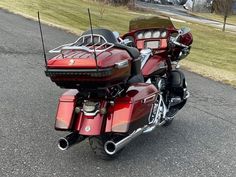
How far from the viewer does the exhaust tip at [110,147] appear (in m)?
4.27

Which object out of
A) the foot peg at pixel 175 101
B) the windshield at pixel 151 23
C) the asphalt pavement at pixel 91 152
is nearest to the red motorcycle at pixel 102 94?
the asphalt pavement at pixel 91 152

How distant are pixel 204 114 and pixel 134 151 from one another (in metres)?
2.46

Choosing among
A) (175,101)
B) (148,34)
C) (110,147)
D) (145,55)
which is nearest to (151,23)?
(148,34)

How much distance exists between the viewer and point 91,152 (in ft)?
16.0

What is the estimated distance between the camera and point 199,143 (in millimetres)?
5621

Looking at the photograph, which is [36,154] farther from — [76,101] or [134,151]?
[134,151]

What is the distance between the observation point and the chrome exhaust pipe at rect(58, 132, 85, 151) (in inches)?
171

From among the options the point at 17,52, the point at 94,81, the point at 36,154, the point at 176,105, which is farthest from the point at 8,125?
the point at 17,52

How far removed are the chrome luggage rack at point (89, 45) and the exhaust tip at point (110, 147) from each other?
887 mm

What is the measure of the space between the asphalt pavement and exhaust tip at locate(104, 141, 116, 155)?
238mm

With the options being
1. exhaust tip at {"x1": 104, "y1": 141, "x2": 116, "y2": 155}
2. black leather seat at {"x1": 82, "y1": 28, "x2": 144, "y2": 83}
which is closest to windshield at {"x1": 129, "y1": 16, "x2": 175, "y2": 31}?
black leather seat at {"x1": 82, "y1": 28, "x2": 144, "y2": 83}

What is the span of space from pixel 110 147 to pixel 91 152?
0.61 metres

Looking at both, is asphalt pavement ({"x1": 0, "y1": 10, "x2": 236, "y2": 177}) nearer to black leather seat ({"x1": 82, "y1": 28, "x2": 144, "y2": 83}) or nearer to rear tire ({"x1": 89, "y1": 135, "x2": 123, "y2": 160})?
rear tire ({"x1": 89, "y1": 135, "x2": 123, "y2": 160})

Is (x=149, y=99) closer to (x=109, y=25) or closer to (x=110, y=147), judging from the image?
(x=110, y=147)
